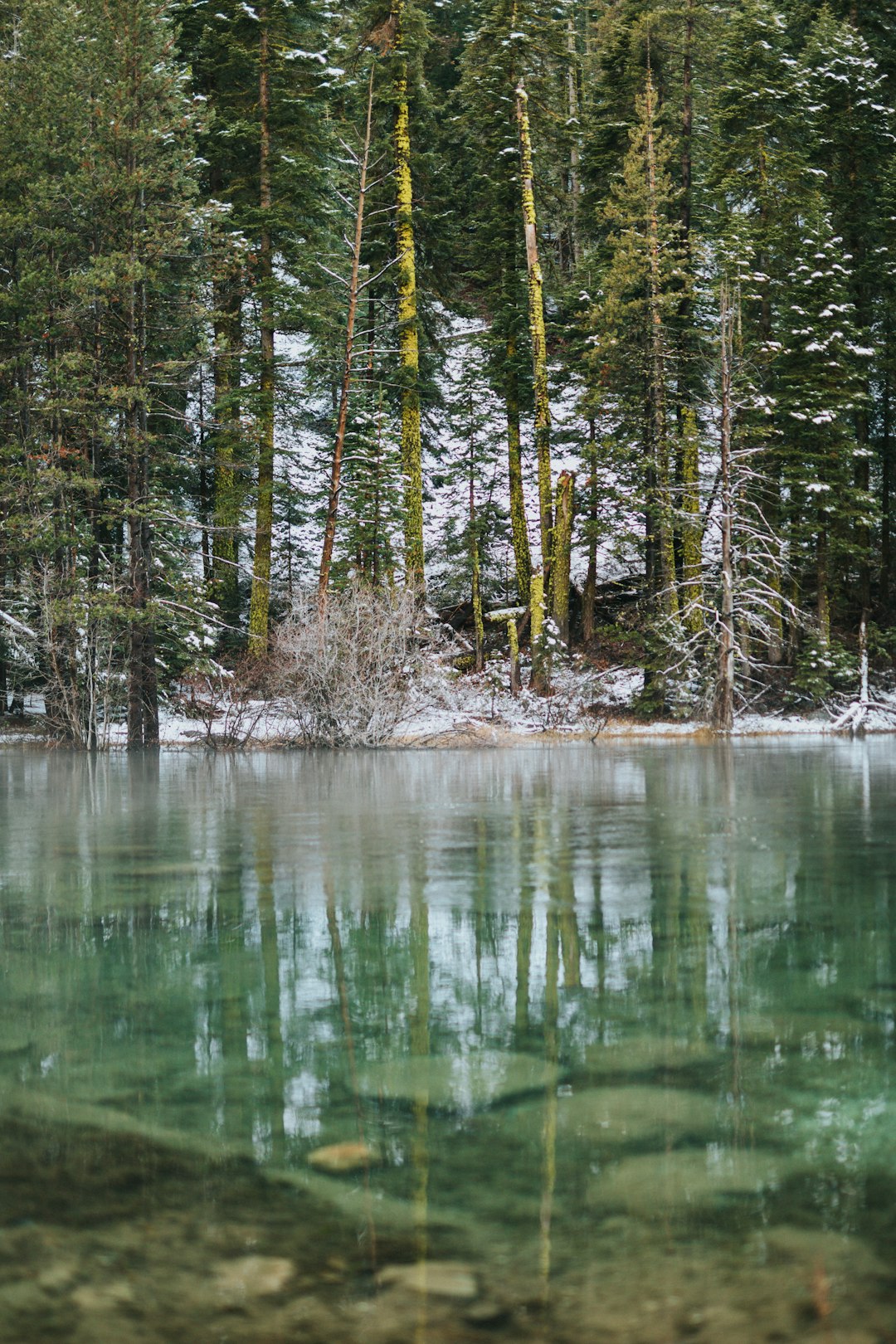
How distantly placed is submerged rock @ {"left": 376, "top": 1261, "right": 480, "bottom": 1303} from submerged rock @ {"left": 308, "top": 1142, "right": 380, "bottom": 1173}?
453 mm

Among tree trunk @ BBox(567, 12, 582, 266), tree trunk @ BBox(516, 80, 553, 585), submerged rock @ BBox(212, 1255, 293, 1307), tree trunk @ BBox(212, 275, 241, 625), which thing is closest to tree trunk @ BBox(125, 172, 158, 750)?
tree trunk @ BBox(212, 275, 241, 625)

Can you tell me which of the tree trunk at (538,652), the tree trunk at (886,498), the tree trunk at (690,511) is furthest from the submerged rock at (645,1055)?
the tree trunk at (886,498)

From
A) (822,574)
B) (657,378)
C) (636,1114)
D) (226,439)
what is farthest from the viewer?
(822,574)

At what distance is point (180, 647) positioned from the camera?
23016mm

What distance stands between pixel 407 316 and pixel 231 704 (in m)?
12.9

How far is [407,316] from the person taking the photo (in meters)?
29.3

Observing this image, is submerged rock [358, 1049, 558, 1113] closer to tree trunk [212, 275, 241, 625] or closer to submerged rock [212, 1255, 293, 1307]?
submerged rock [212, 1255, 293, 1307]

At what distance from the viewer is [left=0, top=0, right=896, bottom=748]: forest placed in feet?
70.2

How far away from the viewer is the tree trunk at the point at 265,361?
2836cm

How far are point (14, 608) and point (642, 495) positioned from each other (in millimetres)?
14045

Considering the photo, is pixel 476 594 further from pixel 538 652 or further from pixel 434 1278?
pixel 434 1278

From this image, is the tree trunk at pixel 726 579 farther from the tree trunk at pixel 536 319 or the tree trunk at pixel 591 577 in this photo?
the tree trunk at pixel 591 577

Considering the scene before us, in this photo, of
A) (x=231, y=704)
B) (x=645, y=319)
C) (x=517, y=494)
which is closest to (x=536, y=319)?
(x=645, y=319)

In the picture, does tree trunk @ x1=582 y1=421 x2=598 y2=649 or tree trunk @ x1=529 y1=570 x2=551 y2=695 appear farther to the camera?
tree trunk @ x1=582 y1=421 x2=598 y2=649
